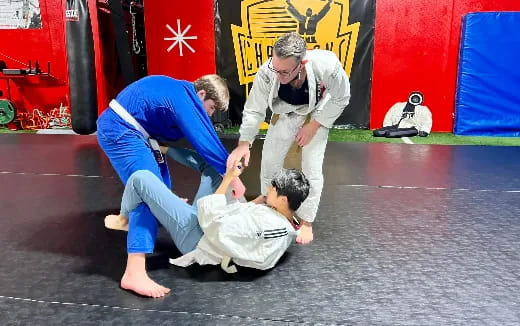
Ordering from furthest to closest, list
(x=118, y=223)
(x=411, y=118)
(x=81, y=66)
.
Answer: (x=411, y=118) < (x=81, y=66) < (x=118, y=223)

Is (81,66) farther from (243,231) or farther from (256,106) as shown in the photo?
(243,231)

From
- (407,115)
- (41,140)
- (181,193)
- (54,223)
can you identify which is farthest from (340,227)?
(41,140)

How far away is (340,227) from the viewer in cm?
263

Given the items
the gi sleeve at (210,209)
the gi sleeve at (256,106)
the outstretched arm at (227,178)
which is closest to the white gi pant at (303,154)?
the gi sleeve at (256,106)

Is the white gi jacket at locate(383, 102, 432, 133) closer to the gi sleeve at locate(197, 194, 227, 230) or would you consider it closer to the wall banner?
the wall banner

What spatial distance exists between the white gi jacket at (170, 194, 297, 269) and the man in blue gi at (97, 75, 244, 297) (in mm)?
250

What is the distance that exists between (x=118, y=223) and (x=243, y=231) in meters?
1.03

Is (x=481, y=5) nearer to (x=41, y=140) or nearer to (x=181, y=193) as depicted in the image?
(x=181, y=193)

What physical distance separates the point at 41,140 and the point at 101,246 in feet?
11.7

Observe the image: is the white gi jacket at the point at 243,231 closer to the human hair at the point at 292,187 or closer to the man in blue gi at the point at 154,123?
the human hair at the point at 292,187

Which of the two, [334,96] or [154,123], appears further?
[334,96]

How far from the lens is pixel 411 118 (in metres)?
5.94

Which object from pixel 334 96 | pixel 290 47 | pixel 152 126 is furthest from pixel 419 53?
pixel 152 126

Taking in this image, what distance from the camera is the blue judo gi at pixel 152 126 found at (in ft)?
6.83
